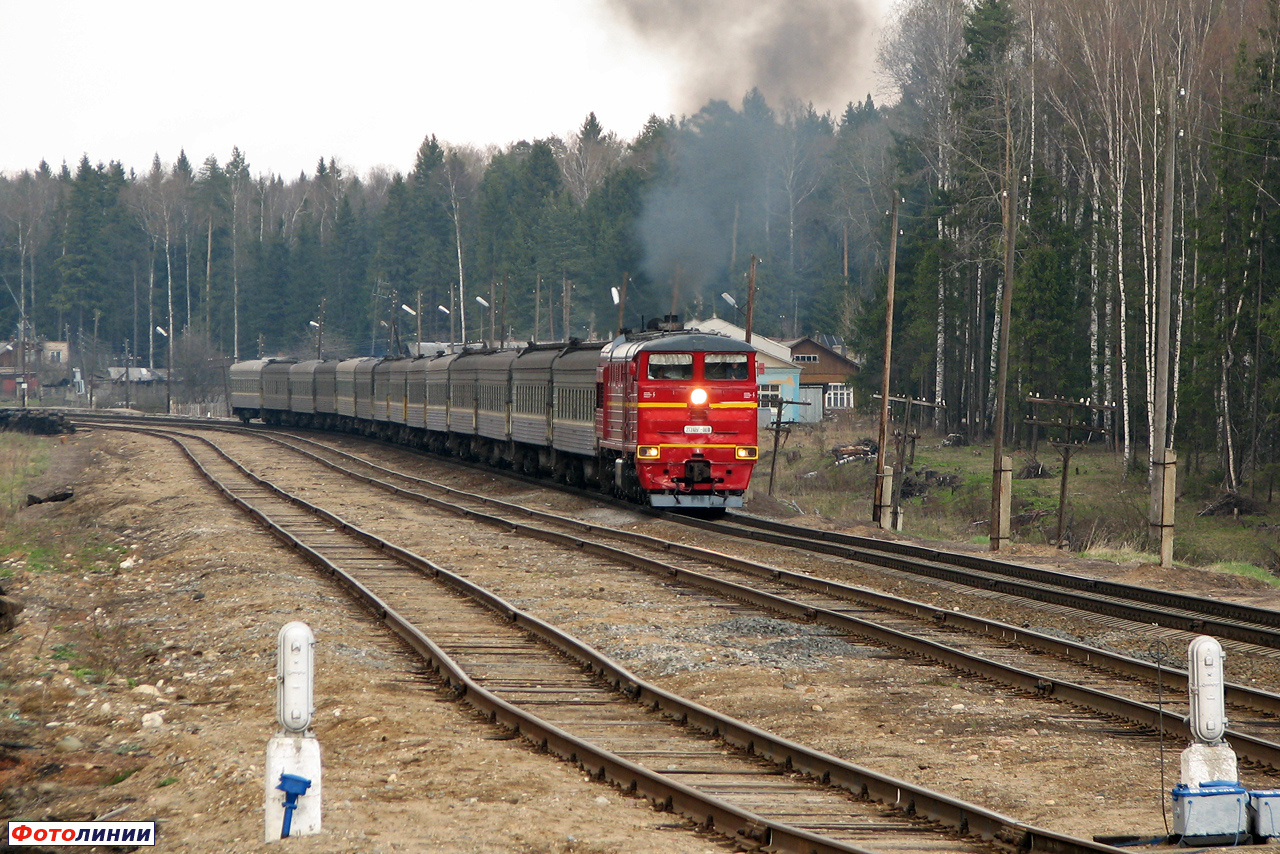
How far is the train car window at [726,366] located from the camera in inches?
924

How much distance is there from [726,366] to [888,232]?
146ft

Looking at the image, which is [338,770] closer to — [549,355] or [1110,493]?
[549,355]

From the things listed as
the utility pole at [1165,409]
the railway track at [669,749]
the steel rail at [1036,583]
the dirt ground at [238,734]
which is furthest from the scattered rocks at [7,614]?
the utility pole at [1165,409]

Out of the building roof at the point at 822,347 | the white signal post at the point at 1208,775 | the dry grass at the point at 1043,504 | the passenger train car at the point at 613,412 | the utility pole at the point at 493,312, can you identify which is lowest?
the dry grass at the point at 1043,504

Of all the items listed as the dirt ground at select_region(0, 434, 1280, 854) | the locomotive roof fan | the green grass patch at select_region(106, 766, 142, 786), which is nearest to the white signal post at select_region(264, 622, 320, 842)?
the dirt ground at select_region(0, 434, 1280, 854)

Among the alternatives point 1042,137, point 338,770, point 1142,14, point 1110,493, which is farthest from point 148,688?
point 1042,137

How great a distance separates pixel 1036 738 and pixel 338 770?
187 inches

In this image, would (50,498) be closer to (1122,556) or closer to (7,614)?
(7,614)

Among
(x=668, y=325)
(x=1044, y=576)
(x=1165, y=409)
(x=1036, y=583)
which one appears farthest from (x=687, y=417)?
(x=1165, y=409)

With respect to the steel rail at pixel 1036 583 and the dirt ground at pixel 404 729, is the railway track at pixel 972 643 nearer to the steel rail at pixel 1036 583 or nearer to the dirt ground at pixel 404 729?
the dirt ground at pixel 404 729

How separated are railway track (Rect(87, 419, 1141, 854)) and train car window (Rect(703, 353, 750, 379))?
31.0 feet

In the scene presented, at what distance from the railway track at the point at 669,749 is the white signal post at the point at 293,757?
201 cm

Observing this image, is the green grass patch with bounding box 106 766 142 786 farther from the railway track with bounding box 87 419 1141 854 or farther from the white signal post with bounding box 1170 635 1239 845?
the white signal post with bounding box 1170 635 1239 845

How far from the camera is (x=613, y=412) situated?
24391 mm
